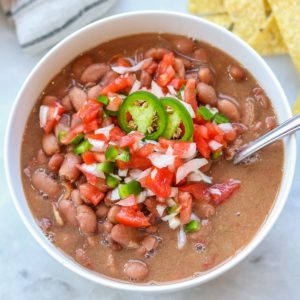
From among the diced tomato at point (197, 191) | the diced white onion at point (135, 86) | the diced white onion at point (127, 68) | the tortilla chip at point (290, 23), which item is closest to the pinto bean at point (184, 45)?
the diced white onion at point (127, 68)

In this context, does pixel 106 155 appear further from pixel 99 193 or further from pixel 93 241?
pixel 93 241

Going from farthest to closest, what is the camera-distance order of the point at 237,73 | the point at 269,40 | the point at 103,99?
the point at 269,40, the point at 237,73, the point at 103,99

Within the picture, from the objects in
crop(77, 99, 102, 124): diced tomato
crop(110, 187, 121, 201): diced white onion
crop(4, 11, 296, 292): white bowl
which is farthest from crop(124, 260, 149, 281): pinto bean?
crop(77, 99, 102, 124): diced tomato

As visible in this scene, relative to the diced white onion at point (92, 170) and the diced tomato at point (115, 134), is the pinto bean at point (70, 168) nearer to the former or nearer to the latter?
the diced white onion at point (92, 170)

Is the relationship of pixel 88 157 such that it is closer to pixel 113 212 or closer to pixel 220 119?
pixel 113 212

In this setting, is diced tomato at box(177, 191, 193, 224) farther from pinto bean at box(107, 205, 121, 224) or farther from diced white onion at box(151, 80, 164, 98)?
diced white onion at box(151, 80, 164, 98)

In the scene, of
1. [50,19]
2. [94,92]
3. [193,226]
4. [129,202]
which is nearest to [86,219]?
[129,202]
